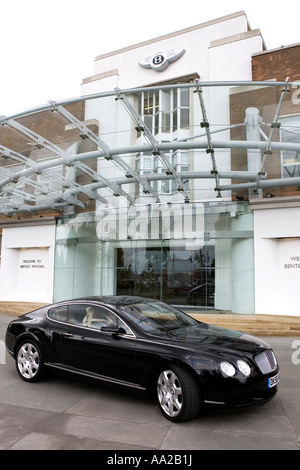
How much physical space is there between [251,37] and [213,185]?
6.60 m

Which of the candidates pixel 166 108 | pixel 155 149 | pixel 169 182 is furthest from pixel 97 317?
pixel 166 108

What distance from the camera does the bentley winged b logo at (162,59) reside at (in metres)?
17.1

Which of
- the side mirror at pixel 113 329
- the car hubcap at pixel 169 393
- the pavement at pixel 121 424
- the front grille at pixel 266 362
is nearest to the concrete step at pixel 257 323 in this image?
the pavement at pixel 121 424

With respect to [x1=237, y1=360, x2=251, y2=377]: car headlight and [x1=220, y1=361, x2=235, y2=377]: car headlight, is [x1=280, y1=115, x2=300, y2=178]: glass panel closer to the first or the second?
[x1=237, y1=360, x2=251, y2=377]: car headlight

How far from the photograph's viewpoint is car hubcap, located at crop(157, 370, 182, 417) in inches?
164

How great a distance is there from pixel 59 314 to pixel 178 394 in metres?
2.45

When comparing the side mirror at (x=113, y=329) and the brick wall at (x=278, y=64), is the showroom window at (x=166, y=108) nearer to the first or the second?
A: the brick wall at (x=278, y=64)

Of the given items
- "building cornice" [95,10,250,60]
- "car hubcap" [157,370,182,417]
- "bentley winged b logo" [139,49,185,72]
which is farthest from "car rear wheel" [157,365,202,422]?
"building cornice" [95,10,250,60]

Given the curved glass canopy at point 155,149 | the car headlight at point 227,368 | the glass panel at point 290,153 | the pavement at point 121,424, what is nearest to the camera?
the pavement at point 121,424

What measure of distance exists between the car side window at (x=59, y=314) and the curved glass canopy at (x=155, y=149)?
200 inches

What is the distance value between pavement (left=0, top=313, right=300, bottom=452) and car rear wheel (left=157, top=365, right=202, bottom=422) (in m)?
0.11

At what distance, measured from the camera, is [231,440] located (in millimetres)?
3691
